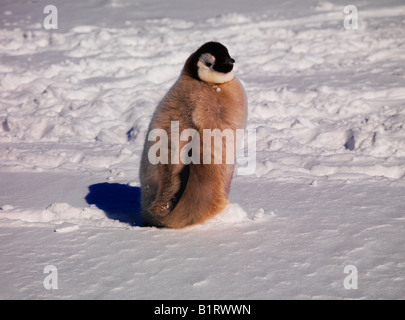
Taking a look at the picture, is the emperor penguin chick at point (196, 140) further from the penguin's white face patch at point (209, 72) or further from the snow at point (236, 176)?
the snow at point (236, 176)

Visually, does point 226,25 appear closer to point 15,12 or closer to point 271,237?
point 15,12

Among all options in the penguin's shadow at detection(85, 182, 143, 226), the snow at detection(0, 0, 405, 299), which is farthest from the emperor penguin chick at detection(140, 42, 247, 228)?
the penguin's shadow at detection(85, 182, 143, 226)

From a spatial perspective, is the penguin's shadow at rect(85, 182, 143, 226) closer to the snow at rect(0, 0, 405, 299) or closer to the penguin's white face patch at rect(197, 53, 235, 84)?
the snow at rect(0, 0, 405, 299)

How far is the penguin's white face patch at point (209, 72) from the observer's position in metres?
2.39

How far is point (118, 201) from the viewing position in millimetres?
3215

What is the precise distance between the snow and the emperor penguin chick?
0.47 feet

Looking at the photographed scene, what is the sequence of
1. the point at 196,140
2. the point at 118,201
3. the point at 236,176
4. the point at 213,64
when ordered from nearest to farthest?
the point at 196,140 < the point at 213,64 < the point at 118,201 < the point at 236,176

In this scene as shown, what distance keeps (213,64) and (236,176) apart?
1281mm

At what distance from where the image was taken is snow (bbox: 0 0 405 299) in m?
1.85

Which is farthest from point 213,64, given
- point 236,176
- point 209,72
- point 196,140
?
point 236,176

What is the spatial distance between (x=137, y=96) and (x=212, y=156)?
3547 mm

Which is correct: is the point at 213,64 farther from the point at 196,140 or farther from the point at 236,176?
the point at 236,176

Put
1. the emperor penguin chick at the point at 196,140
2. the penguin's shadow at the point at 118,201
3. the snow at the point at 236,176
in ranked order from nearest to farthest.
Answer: the snow at the point at 236,176, the emperor penguin chick at the point at 196,140, the penguin's shadow at the point at 118,201

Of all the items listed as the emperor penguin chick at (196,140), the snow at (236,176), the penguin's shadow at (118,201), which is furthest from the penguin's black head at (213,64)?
the penguin's shadow at (118,201)
